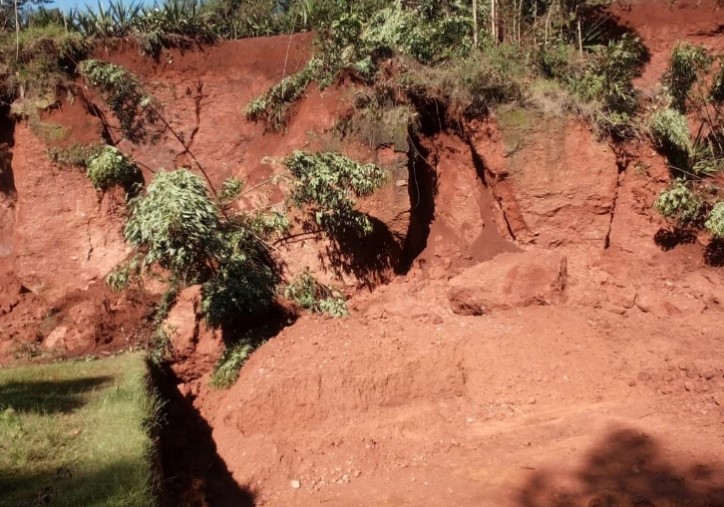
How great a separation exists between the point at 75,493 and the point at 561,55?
8.76 m

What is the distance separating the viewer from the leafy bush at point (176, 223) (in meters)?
8.20

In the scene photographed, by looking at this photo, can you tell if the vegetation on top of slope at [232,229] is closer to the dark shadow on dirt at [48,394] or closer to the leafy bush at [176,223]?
the leafy bush at [176,223]

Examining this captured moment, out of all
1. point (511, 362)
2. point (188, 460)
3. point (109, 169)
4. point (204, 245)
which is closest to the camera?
point (188, 460)

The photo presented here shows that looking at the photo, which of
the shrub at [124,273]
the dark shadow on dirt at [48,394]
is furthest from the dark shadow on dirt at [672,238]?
the dark shadow on dirt at [48,394]

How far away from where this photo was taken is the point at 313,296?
368 inches

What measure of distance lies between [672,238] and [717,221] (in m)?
0.78

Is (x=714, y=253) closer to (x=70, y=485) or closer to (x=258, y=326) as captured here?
(x=258, y=326)

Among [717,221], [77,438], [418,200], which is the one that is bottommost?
[77,438]

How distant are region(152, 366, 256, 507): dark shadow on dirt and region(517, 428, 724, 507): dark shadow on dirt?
9.11 ft

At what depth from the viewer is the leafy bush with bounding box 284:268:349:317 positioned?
9266mm

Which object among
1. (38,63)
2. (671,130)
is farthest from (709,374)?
(38,63)

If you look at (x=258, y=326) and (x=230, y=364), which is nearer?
(x=230, y=364)

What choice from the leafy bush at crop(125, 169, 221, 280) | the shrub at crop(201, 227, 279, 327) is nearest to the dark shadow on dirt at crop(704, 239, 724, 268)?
the shrub at crop(201, 227, 279, 327)

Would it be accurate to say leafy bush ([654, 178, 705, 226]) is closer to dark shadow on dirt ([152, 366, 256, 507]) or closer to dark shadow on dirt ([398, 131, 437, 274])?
dark shadow on dirt ([398, 131, 437, 274])
